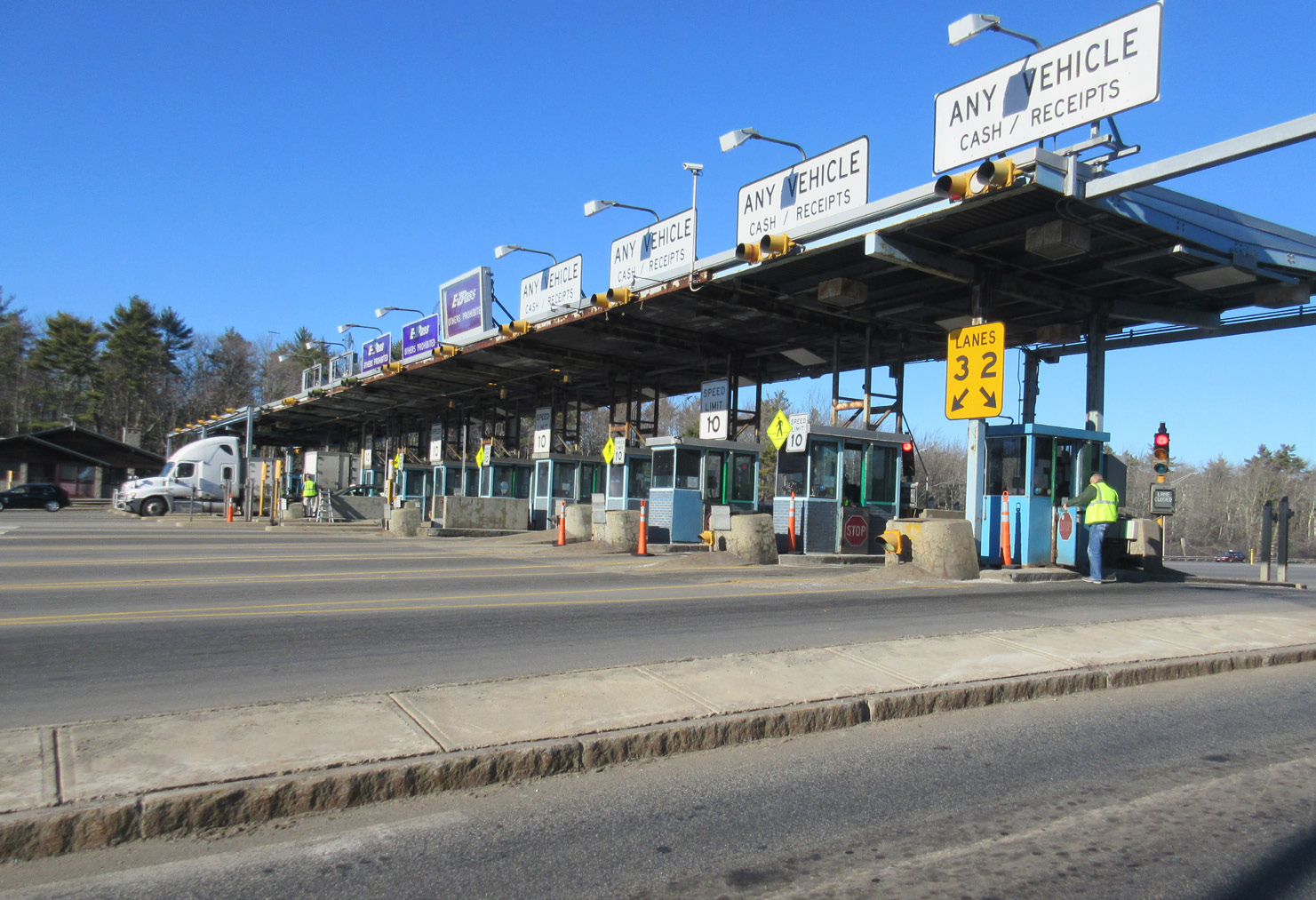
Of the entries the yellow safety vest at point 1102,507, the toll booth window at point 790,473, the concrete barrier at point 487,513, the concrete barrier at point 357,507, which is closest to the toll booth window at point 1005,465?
the yellow safety vest at point 1102,507

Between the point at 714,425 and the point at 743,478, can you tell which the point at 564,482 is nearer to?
the point at 714,425

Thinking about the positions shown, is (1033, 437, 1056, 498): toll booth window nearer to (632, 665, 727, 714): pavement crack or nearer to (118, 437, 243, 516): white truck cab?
(632, 665, 727, 714): pavement crack

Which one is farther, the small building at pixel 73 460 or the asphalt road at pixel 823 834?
the small building at pixel 73 460

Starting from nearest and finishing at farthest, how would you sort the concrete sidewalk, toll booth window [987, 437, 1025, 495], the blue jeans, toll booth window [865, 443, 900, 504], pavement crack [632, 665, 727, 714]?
the concrete sidewalk, pavement crack [632, 665, 727, 714], the blue jeans, toll booth window [987, 437, 1025, 495], toll booth window [865, 443, 900, 504]

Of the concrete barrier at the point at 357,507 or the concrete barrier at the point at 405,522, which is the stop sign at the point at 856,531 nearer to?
the concrete barrier at the point at 405,522

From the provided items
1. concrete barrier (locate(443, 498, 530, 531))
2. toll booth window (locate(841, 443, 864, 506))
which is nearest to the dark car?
concrete barrier (locate(443, 498, 530, 531))

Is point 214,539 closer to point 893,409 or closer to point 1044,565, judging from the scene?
point 893,409

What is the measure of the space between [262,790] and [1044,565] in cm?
1490

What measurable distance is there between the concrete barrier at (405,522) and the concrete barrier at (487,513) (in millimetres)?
1138

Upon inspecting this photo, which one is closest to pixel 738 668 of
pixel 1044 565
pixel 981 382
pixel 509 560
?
pixel 981 382

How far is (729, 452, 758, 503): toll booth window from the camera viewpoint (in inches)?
909

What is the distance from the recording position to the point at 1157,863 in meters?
4.02

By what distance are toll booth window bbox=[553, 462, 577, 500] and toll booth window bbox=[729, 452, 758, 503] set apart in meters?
10.0

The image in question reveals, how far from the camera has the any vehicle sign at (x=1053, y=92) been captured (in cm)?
1209
